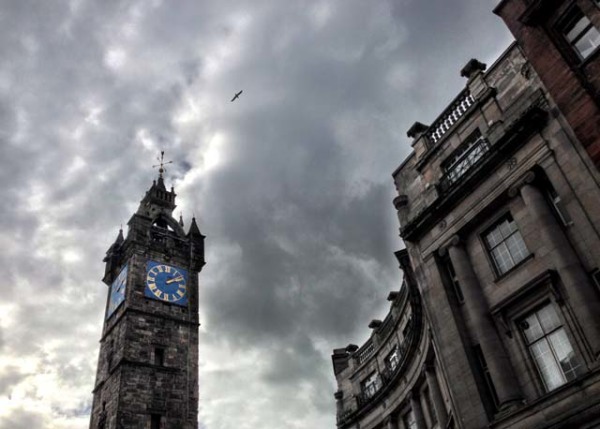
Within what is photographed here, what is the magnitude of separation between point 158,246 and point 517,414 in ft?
168

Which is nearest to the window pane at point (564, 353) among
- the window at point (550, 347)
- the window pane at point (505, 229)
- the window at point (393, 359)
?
the window at point (550, 347)

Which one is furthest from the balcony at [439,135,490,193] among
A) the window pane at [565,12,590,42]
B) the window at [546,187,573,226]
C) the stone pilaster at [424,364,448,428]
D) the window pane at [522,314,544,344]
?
the stone pilaster at [424,364,448,428]

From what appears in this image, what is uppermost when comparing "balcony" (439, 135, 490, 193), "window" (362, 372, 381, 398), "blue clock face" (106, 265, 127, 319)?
"blue clock face" (106, 265, 127, 319)

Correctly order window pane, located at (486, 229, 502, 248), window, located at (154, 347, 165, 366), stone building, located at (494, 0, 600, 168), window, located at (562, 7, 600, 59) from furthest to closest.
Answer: window, located at (154, 347, 165, 366), window pane, located at (486, 229, 502, 248), window, located at (562, 7, 600, 59), stone building, located at (494, 0, 600, 168)

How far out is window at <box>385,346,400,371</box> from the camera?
32041 mm

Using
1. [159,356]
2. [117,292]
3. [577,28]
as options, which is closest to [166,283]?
[117,292]

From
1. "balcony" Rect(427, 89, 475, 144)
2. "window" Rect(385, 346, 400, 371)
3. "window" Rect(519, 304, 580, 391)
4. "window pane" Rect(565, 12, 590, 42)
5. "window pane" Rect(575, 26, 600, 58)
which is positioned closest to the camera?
"window" Rect(519, 304, 580, 391)

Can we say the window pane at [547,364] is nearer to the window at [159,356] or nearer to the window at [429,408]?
the window at [429,408]

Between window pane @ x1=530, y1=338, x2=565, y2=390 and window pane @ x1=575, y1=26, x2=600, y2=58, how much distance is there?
9939 mm

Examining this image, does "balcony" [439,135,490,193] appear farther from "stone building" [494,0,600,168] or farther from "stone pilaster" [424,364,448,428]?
"stone pilaster" [424,364,448,428]

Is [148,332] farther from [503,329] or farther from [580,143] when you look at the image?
[580,143]

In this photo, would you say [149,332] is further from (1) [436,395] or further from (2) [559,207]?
(2) [559,207]

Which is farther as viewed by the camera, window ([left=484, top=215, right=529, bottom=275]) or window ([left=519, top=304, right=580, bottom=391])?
window ([left=484, top=215, right=529, bottom=275])

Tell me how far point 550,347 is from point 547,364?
53cm
